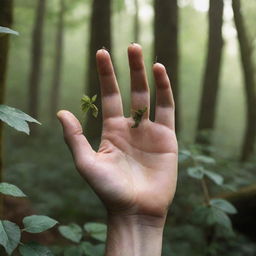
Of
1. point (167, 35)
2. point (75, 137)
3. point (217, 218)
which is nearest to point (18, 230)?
point (75, 137)

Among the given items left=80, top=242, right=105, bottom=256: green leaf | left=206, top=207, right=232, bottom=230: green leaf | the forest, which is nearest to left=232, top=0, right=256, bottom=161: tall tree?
the forest

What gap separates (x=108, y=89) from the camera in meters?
2.14

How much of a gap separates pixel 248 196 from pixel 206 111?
362 cm

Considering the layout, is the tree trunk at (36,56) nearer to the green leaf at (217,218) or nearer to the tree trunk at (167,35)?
the tree trunk at (167,35)

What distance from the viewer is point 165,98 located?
2.16m

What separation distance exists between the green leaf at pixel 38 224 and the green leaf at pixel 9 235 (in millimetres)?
88

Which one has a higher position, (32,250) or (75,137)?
(75,137)

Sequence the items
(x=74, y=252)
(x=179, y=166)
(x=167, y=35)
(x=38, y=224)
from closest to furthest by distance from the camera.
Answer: (x=38, y=224) < (x=74, y=252) < (x=167, y=35) < (x=179, y=166)

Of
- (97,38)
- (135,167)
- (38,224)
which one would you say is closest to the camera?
(38,224)

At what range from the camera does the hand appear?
192 cm

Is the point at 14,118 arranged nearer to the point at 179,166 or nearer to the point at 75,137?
the point at 75,137

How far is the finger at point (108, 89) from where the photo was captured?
2.06 meters

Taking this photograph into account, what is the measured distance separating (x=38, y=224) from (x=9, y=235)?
0.16 meters

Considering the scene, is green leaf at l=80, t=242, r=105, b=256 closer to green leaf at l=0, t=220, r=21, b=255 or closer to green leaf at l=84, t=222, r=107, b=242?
green leaf at l=84, t=222, r=107, b=242
